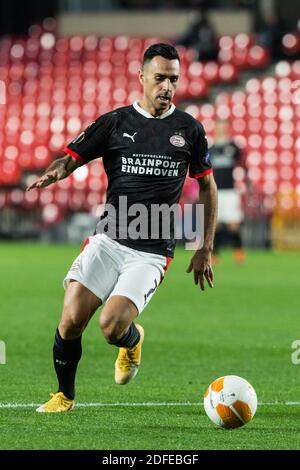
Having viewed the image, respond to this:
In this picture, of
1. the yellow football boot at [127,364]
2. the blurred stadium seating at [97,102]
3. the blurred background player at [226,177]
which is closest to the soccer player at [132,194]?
the yellow football boot at [127,364]

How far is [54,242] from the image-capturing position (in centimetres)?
2538

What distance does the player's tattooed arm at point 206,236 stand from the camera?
6957 mm

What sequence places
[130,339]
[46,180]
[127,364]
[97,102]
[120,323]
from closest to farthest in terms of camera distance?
[46,180] < [120,323] < [130,339] < [127,364] < [97,102]

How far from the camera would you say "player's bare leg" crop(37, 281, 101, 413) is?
6.60 m

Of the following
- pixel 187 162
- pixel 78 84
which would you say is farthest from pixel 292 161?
pixel 187 162

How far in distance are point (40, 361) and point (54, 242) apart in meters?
16.4

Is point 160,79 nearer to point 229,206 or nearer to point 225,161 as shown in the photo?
point 225,161

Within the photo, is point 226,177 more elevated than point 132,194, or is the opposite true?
point 132,194

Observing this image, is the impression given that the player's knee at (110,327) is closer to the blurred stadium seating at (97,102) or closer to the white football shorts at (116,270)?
the white football shorts at (116,270)

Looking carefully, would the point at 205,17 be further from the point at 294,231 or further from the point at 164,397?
the point at 164,397

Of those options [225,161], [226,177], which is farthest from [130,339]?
[226,177]

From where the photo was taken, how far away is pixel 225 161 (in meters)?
20.1

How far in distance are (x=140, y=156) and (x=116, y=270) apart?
0.69 metres

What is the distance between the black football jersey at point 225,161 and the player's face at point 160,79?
12.9 m
